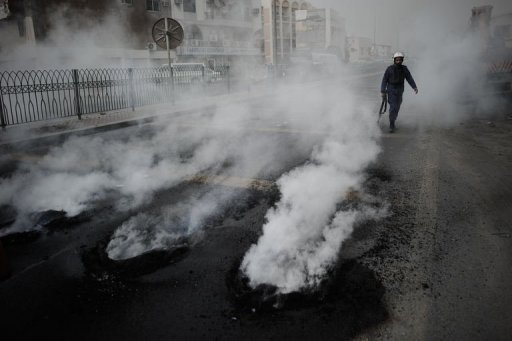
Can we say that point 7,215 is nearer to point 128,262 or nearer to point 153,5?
point 128,262

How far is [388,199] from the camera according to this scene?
4.12m

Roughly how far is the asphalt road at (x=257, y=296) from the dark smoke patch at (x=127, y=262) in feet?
0.04

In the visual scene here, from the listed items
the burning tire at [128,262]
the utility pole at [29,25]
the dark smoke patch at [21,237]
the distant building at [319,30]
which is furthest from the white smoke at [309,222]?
the distant building at [319,30]

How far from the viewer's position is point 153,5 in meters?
31.9

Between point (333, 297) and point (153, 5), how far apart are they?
111 ft

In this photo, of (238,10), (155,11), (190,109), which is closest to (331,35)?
(238,10)

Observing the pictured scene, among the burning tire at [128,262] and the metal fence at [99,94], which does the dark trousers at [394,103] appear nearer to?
the burning tire at [128,262]

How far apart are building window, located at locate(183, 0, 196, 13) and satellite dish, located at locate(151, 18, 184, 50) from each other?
25253 mm

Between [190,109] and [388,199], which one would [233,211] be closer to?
[388,199]

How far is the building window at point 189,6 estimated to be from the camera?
115ft

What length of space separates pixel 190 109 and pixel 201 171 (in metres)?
6.68

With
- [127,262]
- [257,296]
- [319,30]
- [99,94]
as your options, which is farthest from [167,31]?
[319,30]

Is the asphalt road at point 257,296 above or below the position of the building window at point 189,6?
below

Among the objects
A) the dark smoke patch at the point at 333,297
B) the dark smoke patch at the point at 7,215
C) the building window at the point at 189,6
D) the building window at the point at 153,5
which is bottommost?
the dark smoke patch at the point at 333,297
